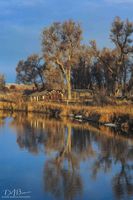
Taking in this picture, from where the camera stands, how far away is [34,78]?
94.6 meters

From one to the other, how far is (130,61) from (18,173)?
50.4m

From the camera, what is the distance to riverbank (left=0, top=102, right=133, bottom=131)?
30172 millimetres

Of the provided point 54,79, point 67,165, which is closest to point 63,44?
point 54,79

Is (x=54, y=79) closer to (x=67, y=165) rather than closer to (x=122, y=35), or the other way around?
(x=122, y=35)

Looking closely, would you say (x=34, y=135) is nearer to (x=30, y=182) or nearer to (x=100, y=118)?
(x=100, y=118)

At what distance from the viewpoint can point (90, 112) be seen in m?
37.8

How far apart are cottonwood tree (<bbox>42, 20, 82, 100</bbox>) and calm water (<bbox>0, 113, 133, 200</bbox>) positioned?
3476 centimetres

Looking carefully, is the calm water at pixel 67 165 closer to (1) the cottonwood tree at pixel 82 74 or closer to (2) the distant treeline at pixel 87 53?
(2) the distant treeline at pixel 87 53

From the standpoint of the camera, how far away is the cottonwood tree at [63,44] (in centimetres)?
6009

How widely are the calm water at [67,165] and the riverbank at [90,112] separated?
4356 millimetres
